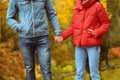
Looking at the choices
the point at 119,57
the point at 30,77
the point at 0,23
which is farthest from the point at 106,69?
the point at 30,77

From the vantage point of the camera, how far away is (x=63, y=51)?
518 centimetres

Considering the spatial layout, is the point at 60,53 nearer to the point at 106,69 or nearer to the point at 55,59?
the point at 55,59

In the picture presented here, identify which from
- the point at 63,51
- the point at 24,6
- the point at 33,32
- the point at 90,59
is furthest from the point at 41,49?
the point at 63,51

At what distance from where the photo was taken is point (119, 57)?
518cm

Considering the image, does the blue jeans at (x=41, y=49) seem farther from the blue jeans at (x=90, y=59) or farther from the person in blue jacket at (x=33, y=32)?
the blue jeans at (x=90, y=59)

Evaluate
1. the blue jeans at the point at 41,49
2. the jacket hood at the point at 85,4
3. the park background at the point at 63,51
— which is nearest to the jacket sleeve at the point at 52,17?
the blue jeans at the point at 41,49

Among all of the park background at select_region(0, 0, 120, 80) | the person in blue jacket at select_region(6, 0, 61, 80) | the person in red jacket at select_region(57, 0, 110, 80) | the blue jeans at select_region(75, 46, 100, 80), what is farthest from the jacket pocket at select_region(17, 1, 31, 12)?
the park background at select_region(0, 0, 120, 80)

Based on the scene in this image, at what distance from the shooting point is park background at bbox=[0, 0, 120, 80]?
16.6 feet

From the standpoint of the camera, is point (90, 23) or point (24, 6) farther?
point (90, 23)

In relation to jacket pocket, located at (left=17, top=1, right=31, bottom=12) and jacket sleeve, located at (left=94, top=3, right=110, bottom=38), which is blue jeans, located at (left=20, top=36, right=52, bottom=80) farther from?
jacket sleeve, located at (left=94, top=3, right=110, bottom=38)

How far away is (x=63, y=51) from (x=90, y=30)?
1879 millimetres

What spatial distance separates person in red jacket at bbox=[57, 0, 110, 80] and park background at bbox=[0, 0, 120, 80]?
1606mm

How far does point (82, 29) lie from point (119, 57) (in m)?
1.97

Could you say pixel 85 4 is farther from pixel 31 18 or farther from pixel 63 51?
pixel 63 51
